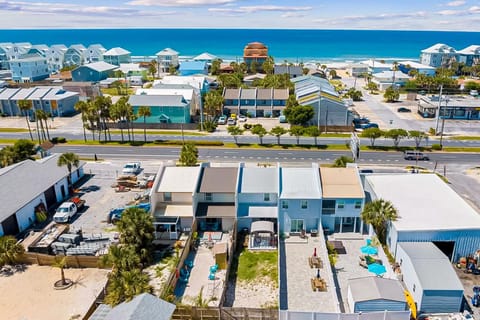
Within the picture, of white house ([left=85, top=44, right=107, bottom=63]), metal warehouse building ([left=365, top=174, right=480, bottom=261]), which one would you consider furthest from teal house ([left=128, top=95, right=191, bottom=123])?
white house ([left=85, top=44, right=107, bottom=63])

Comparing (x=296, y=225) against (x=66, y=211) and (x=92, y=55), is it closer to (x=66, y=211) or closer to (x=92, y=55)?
(x=66, y=211)

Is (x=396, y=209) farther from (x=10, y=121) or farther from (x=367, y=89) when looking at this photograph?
(x=367, y=89)

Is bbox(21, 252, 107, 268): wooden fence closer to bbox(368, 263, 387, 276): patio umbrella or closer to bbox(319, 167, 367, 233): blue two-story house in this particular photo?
bbox(319, 167, 367, 233): blue two-story house

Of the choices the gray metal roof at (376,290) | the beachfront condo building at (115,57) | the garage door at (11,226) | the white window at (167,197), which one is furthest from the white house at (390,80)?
the garage door at (11,226)

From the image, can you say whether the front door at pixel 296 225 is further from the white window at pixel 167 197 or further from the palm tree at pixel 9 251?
the palm tree at pixel 9 251

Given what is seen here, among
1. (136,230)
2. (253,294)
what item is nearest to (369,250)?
(253,294)
